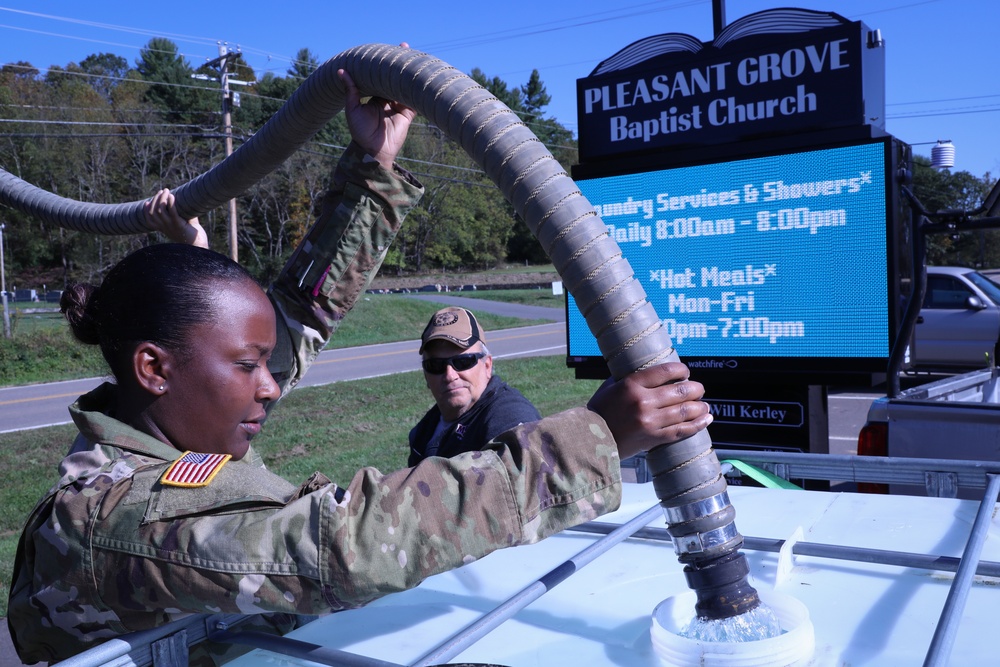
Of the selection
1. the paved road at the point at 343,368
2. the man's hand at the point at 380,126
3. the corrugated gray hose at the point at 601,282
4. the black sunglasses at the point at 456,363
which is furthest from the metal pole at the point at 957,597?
the paved road at the point at 343,368

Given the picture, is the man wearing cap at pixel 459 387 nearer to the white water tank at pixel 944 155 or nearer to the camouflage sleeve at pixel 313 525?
the camouflage sleeve at pixel 313 525

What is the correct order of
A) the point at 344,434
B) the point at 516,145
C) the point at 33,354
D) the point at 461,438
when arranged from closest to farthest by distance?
1. the point at 516,145
2. the point at 461,438
3. the point at 344,434
4. the point at 33,354

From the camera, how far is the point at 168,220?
2.37m

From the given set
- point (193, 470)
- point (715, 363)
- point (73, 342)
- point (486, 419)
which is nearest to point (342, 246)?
point (193, 470)

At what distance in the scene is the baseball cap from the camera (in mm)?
3998

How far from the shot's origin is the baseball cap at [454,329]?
13.1 ft

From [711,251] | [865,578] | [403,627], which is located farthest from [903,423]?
[403,627]

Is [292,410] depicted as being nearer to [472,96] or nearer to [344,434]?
[344,434]

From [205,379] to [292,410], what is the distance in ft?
37.6

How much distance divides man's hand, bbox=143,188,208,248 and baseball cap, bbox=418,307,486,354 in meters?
1.66

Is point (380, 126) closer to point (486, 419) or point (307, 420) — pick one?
point (486, 419)

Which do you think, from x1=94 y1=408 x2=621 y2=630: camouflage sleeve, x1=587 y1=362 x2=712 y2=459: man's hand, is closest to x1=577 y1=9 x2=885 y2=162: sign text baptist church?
x1=587 y1=362 x2=712 y2=459: man's hand

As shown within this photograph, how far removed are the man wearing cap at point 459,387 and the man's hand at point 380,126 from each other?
76.2 inches

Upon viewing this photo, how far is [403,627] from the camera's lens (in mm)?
1673
